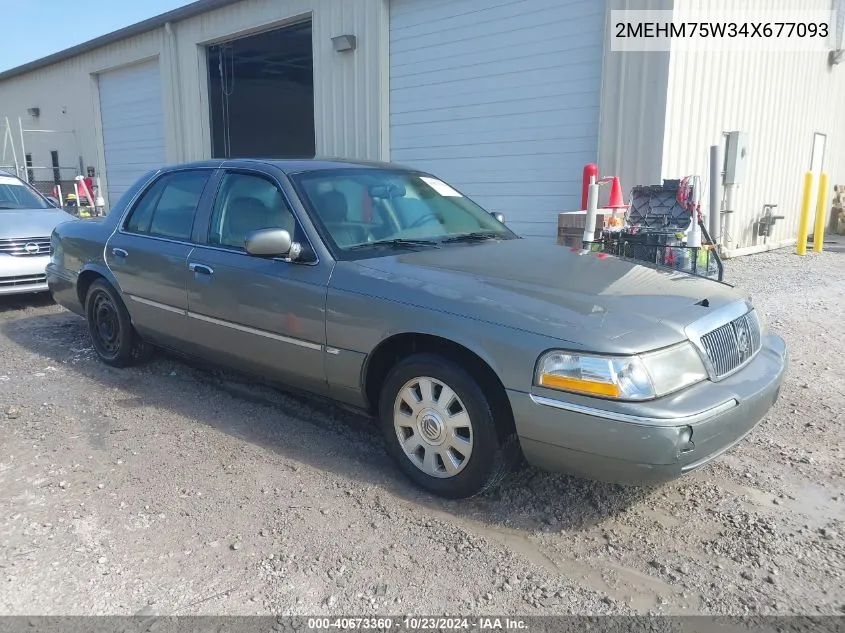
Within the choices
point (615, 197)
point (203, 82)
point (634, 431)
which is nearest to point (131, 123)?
point (203, 82)

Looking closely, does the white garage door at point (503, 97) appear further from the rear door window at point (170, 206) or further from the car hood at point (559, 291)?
the rear door window at point (170, 206)

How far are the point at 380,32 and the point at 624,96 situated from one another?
4597 millimetres

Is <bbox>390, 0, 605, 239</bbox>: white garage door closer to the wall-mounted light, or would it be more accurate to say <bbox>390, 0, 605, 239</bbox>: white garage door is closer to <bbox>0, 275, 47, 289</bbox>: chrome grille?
the wall-mounted light

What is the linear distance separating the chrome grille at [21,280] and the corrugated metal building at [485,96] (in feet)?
19.1

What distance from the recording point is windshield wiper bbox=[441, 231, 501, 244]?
4.10 m

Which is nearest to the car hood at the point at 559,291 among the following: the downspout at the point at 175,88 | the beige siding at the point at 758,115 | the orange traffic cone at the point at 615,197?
the orange traffic cone at the point at 615,197

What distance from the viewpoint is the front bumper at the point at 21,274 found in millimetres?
7242

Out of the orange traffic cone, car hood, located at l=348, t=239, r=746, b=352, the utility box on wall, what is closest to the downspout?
the orange traffic cone

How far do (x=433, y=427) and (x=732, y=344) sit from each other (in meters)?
1.44

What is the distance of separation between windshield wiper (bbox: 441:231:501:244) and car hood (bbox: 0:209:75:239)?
537 centimetres

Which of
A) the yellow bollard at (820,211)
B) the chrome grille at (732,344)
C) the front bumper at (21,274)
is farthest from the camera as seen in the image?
the yellow bollard at (820,211)

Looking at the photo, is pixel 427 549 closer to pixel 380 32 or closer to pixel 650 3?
pixel 650 3

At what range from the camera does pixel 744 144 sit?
9.94 m

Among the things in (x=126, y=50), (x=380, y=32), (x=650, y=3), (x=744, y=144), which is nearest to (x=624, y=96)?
(x=650, y=3)
